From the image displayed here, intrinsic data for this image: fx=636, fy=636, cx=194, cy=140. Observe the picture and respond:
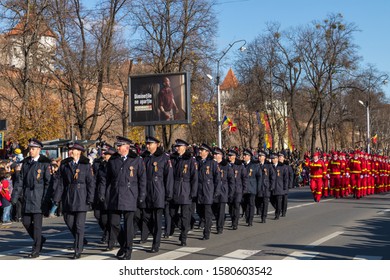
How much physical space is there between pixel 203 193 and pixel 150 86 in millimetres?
16066

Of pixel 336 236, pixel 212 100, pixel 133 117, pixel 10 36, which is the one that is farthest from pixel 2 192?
pixel 212 100

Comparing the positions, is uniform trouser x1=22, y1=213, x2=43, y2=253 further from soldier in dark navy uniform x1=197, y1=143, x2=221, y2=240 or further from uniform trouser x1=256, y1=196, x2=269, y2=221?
uniform trouser x1=256, y1=196, x2=269, y2=221

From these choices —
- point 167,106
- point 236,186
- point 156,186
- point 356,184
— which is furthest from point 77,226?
point 167,106

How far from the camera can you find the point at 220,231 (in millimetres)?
13867

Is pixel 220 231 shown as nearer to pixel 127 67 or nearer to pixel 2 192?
pixel 2 192

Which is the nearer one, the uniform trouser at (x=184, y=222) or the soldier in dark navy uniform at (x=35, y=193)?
the soldier in dark navy uniform at (x=35, y=193)

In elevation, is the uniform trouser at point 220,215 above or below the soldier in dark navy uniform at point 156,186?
below

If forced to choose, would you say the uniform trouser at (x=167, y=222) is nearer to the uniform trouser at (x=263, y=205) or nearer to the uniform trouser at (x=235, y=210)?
the uniform trouser at (x=235, y=210)

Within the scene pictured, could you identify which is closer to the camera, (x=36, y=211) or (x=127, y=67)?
(x=36, y=211)

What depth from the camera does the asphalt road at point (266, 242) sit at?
10.6 metres

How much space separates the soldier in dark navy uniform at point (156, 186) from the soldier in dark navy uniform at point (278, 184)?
6276mm

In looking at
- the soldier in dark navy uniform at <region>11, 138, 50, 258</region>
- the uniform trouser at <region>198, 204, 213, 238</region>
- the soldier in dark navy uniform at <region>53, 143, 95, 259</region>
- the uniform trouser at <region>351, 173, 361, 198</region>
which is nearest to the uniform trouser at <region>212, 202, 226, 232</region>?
the uniform trouser at <region>198, 204, 213, 238</region>

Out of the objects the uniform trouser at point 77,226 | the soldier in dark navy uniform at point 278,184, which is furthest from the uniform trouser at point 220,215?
the uniform trouser at point 77,226
